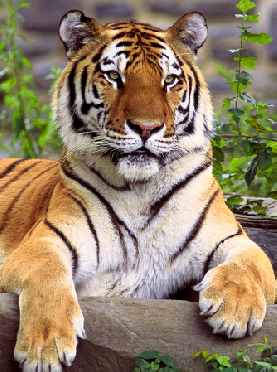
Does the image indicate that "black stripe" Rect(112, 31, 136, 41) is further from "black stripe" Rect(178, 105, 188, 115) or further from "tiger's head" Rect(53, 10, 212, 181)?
"black stripe" Rect(178, 105, 188, 115)

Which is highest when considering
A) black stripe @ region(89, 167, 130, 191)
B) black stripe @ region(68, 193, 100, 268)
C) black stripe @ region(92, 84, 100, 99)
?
black stripe @ region(92, 84, 100, 99)

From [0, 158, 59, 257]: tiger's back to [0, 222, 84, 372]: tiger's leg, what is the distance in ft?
A: 1.68

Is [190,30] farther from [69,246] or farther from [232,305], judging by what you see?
[232,305]

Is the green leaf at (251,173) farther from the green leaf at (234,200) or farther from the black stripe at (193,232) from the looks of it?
the black stripe at (193,232)

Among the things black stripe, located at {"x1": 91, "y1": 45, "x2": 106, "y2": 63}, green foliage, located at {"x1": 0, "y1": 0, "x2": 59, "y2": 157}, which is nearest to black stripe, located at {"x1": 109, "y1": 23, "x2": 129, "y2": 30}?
black stripe, located at {"x1": 91, "y1": 45, "x2": 106, "y2": 63}

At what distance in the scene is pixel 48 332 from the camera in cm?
339

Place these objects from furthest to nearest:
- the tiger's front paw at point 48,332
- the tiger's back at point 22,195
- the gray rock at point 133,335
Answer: the tiger's back at point 22,195
the gray rock at point 133,335
the tiger's front paw at point 48,332

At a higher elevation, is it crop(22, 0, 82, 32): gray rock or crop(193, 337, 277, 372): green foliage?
crop(193, 337, 277, 372): green foliage

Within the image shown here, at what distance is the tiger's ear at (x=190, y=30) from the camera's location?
4117 millimetres

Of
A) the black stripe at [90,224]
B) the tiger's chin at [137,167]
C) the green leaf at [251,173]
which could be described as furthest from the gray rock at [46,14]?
the tiger's chin at [137,167]

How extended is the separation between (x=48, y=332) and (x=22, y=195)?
1.34 meters

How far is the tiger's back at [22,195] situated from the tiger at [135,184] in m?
0.22

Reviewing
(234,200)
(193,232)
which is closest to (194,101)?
(193,232)

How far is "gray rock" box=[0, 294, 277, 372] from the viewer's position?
3500mm
